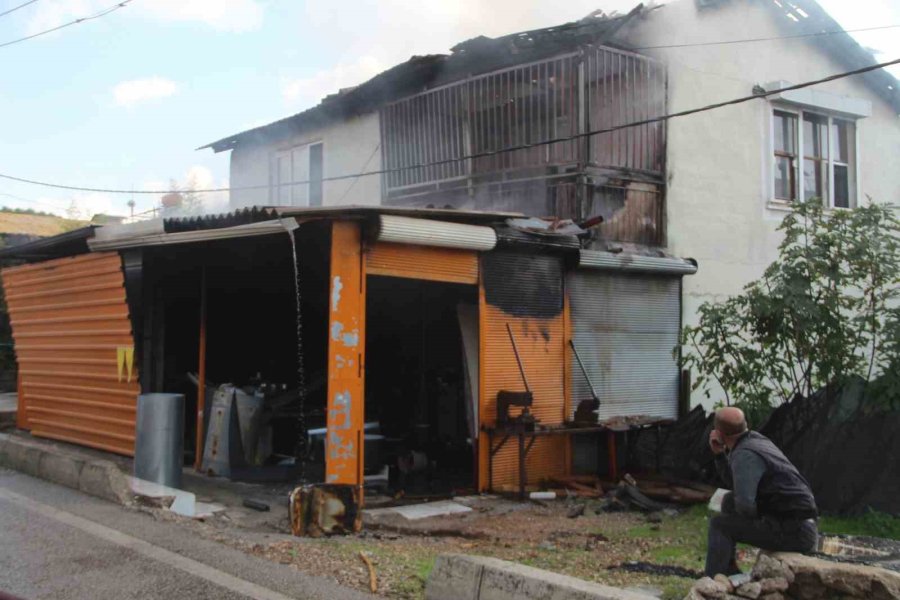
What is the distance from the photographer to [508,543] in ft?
24.0

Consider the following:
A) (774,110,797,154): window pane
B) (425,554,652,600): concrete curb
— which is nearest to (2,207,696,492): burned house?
(425,554,652,600): concrete curb

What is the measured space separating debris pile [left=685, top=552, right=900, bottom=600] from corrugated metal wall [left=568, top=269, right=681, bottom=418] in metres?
6.00

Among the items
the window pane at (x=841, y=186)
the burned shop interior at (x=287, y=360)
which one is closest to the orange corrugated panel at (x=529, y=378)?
the burned shop interior at (x=287, y=360)

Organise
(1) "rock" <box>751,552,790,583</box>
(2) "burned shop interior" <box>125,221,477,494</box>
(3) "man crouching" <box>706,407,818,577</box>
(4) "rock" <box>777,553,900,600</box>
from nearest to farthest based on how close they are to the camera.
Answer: (4) "rock" <box>777,553,900,600</box> < (1) "rock" <box>751,552,790,583</box> < (3) "man crouching" <box>706,407,818,577</box> < (2) "burned shop interior" <box>125,221,477,494</box>

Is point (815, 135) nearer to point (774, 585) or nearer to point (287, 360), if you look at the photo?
point (287, 360)

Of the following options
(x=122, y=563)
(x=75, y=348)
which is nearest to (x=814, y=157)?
(x=75, y=348)

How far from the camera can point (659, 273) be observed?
11.4 metres

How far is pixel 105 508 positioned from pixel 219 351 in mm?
4479

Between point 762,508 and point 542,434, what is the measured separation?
185 inches

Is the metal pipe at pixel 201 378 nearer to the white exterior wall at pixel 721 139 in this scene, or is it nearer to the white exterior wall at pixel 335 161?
the white exterior wall at pixel 335 161

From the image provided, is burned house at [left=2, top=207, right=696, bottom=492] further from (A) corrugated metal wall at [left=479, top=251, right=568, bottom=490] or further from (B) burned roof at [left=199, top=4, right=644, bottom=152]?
(B) burned roof at [left=199, top=4, right=644, bottom=152]

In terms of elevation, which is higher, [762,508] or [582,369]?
[582,369]

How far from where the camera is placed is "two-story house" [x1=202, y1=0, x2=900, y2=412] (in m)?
11.5

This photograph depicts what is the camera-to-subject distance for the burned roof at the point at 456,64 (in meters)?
11.2
